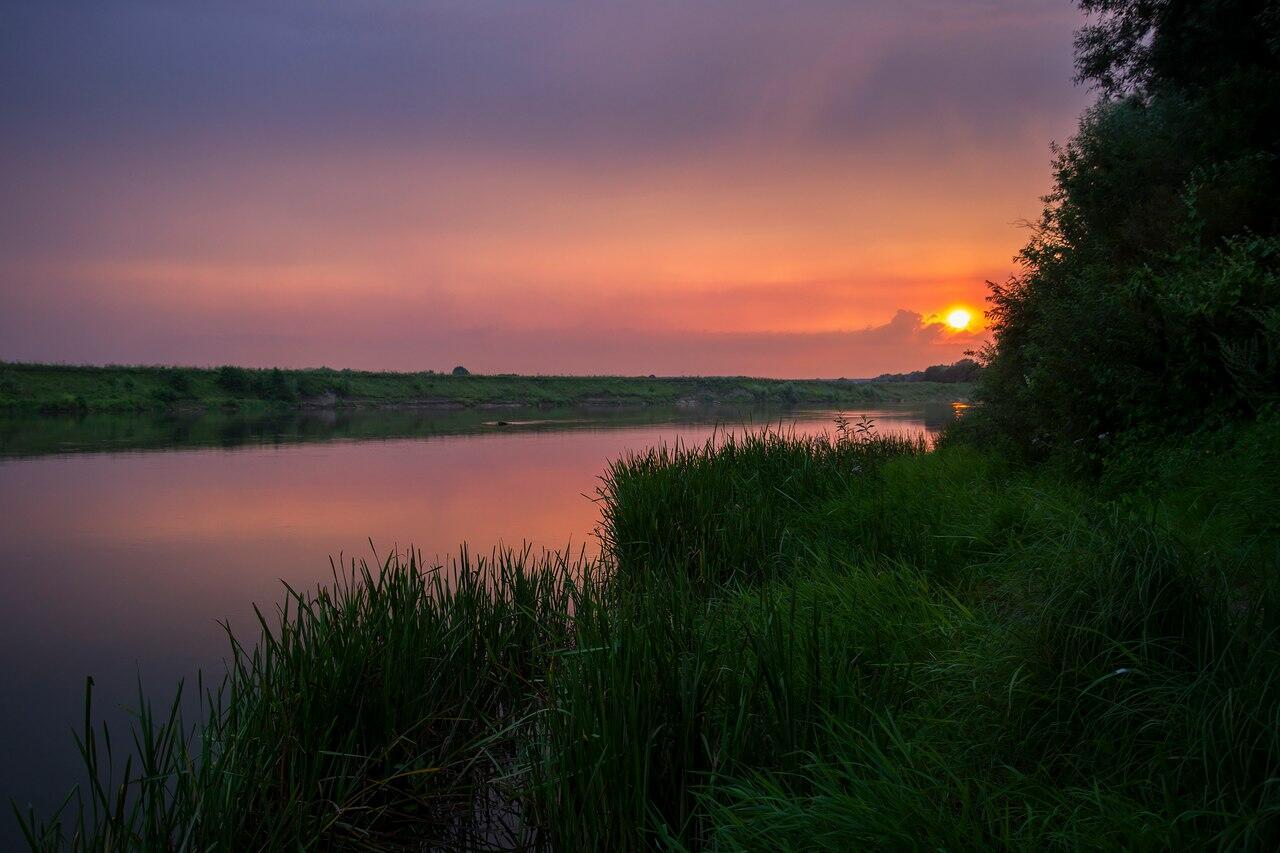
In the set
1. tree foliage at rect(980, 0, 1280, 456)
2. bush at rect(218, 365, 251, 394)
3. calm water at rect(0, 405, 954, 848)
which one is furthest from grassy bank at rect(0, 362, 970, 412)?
tree foliage at rect(980, 0, 1280, 456)

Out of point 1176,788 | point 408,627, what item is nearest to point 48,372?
point 408,627

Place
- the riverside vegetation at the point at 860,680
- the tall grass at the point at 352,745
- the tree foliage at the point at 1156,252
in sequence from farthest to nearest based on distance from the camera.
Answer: the tree foliage at the point at 1156,252, the tall grass at the point at 352,745, the riverside vegetation at the point at 860,680

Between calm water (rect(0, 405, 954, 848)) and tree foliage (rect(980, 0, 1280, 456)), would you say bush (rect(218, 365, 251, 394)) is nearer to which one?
calm water (rect(0, 405, 954, 848))

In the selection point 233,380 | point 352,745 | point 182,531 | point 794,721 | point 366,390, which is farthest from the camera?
point 366,390

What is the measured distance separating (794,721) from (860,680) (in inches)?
24.0

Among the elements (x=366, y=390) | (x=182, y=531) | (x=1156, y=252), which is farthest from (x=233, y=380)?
(x=1156, y=252)

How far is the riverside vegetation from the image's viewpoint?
2674 mm

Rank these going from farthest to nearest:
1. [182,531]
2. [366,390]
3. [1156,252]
Answer: [366,390]
[182,531]
[1156,252]

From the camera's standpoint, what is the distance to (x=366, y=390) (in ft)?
215

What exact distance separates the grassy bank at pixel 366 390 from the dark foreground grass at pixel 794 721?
181ft

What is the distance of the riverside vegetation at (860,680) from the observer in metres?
2.67

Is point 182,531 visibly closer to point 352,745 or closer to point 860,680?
point 352,745

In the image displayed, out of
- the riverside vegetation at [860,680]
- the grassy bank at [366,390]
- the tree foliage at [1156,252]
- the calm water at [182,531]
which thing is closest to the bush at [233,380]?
the grassy bank at [366,390]

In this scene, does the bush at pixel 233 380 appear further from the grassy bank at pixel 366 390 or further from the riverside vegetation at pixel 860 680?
the riverside vegetation at pixel 860 680
